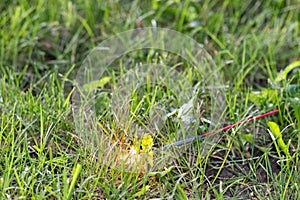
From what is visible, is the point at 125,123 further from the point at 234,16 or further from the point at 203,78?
the point at 234,16

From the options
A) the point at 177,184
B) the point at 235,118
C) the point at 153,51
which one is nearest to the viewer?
the point at 177,184

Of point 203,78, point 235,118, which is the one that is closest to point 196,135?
point 235,118

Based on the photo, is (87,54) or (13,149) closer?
(13,149)

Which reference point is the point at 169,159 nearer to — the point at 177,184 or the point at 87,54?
the point at 177,184

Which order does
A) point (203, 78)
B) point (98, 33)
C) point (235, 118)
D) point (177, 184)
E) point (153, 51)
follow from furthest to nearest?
point (98, 33)
point (153, 51)
point (203, 78)
point (235, 118)
point (177, 184)

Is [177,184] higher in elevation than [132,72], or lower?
lower

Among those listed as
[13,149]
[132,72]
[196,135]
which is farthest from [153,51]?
[13,149]
